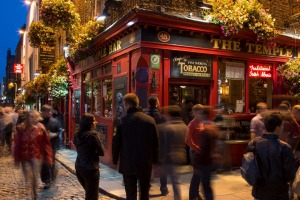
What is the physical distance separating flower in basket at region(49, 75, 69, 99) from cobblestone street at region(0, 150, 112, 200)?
6702mm

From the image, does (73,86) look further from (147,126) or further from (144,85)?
(147,126)

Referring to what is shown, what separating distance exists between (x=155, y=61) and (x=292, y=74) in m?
4.42

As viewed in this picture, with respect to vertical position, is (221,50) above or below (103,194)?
above

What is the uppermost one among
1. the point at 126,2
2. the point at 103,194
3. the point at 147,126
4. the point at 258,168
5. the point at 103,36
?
the point at 126,2

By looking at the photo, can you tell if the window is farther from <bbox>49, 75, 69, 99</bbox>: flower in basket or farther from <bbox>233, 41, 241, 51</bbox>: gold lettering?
<bbox>49, 75, 69, 99</bbox>: flower in basket

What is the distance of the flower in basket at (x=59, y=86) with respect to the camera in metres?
16.5

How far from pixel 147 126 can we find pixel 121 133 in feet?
1.26

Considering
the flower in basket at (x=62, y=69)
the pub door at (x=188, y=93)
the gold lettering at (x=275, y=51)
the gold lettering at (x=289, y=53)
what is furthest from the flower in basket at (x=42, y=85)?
the gold lettering at (x=289, y=53)

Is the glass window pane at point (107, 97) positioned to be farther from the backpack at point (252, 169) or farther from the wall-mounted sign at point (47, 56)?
the backpack at point (252, 169)

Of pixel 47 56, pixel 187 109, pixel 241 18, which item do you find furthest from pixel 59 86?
pixel 241 18

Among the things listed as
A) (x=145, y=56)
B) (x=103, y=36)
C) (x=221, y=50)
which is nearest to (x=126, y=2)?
(x=103, y=36)

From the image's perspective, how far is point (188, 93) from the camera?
10.1m

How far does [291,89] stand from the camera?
10.9m

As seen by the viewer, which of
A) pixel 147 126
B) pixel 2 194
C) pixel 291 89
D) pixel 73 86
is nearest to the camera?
pixel 147 126
